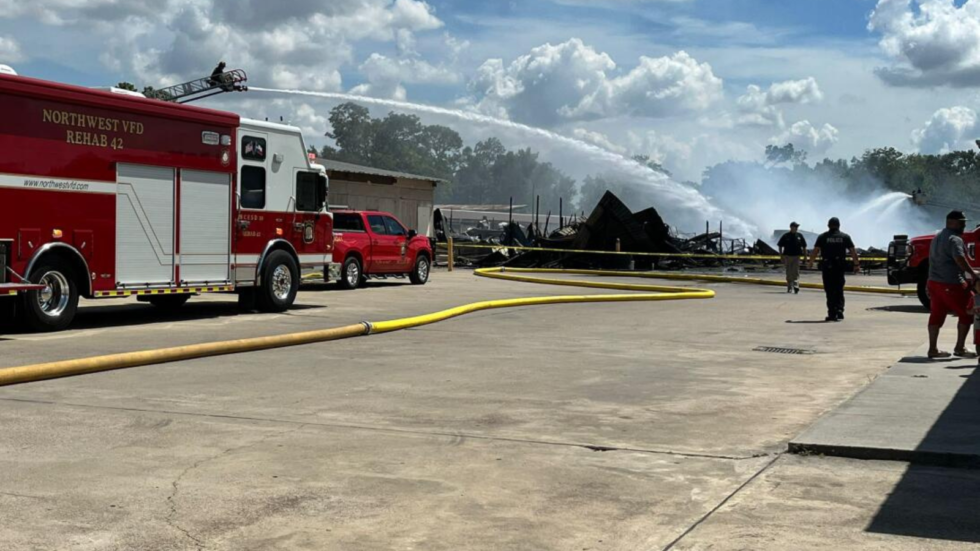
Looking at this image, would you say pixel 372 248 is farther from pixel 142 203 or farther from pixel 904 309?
pixel 904 309

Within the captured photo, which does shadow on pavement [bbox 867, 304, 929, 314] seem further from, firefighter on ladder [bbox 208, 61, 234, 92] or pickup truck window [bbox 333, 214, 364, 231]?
firefighter on ladder [bbox 208, 61, 234, 92]

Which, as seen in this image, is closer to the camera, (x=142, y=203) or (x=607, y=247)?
(x=142, y=203)

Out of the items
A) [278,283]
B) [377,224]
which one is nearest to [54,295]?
[278,283]

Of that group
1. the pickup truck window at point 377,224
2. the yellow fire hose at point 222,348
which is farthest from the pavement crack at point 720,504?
the pickup truck window at point 377,224

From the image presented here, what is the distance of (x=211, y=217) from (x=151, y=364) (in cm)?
549

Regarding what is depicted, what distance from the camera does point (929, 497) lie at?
19.5 feet

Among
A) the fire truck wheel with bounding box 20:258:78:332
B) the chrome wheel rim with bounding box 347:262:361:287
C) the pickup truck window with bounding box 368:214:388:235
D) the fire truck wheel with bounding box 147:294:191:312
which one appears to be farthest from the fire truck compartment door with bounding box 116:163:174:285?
the pickup truck window with bounding box 368:214:388:235

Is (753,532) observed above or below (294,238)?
below

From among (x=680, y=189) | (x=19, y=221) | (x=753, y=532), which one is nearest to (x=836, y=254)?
(x=19, y=221)

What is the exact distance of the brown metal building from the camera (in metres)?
38.3

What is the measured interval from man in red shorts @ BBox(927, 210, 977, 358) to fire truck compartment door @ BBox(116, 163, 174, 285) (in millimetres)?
10022

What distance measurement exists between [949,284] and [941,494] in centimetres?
678

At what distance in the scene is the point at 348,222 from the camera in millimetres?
24500

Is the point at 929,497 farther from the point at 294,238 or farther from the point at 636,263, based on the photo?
the point at 636,263
